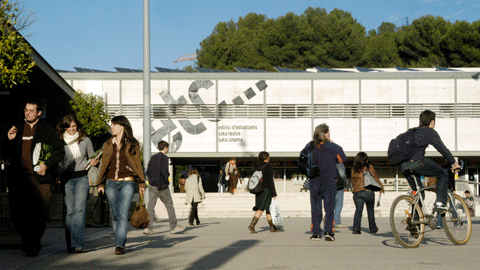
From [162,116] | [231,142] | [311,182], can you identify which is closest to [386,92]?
[231,142]

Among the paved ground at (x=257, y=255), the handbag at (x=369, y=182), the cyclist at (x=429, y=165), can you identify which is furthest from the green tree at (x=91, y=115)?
the cyclist at (x=429, y=165)

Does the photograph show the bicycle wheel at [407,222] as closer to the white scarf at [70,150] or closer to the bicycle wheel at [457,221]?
the bicycle wheel at [457,221]

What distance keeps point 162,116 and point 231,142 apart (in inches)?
187

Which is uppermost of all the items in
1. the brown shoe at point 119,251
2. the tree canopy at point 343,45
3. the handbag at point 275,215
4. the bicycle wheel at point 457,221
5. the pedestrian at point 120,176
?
the tree canopy at point 343,45

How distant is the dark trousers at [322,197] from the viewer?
29.8ft

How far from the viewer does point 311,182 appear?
935cm

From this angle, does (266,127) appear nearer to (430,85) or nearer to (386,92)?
(386,92)

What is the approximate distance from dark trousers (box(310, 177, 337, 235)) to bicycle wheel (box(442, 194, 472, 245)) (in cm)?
172

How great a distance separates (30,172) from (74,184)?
78 centimetres

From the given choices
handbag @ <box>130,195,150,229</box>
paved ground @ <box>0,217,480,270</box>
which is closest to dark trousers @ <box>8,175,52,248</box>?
paved ground @ <box>0,217,480,270</box>

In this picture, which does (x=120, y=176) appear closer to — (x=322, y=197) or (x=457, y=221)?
(x=322, y=197)

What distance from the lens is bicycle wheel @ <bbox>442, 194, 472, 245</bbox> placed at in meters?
7.99

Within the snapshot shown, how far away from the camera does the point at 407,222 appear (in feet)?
25.4

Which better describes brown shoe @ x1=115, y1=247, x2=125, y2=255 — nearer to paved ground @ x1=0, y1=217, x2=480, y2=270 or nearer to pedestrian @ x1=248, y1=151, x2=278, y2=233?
paved ground @ x1=0, y1=217, x2=480, y2=270
